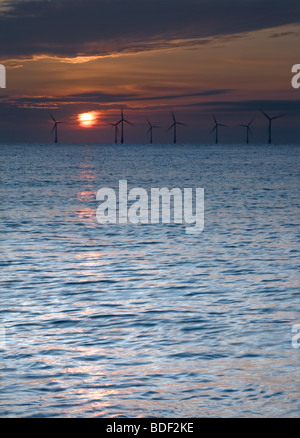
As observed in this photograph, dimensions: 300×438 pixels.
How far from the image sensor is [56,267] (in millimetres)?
26953

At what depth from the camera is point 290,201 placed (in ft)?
199

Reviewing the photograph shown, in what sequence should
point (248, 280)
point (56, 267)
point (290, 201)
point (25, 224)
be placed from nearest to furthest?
point (248, 280)
point (56, 267)
point (25, 224)
point (290, 201)

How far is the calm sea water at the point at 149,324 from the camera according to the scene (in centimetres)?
1289

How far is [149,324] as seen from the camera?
18.1m

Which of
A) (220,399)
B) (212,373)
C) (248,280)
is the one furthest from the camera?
(248,280)

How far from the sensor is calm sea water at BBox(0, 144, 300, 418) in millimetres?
12891

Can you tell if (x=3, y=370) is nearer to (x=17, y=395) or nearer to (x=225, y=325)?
(x=17, y=395)

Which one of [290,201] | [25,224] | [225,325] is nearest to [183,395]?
[225,325]

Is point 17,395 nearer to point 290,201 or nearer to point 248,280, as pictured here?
point 248,280

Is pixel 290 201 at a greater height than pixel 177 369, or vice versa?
pixel 290 201
